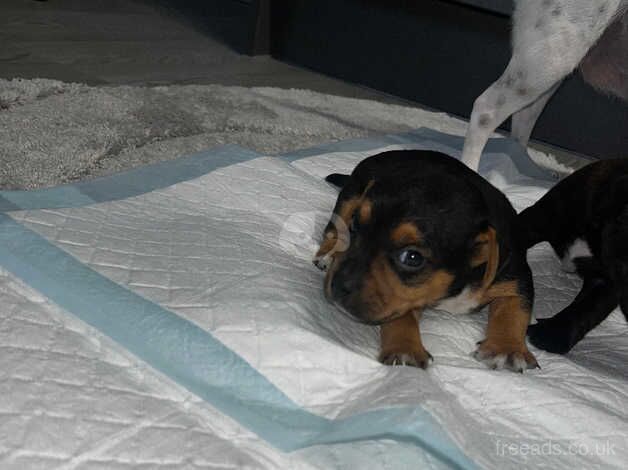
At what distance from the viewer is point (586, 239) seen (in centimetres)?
175

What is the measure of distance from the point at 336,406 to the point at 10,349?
18.3 inches

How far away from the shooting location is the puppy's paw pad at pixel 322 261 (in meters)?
1.61

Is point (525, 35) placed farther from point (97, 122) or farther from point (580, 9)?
point (97, 122)

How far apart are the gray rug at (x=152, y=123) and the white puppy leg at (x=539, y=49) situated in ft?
2.00

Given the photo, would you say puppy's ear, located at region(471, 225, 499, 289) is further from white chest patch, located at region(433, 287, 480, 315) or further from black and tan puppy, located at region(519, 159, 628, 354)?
black and tan puppy, located at region(519, 159, 628, 354)

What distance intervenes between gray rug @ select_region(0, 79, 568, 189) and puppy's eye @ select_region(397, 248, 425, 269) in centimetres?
104

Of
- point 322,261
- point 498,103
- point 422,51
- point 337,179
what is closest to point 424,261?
point 322,261

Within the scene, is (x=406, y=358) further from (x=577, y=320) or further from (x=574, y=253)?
(x=574, y=253)

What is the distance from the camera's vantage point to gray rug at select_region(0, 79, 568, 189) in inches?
87.3

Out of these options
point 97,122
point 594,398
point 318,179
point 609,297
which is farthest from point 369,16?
point 594,398

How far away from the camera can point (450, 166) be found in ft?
5.03

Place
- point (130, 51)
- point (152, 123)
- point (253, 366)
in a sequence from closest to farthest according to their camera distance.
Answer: point (253, 366), point (152, 123), point (130, 51)

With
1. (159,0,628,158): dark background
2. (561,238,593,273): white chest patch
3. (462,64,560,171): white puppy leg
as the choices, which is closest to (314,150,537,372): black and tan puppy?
(561,238,593,273): white chest patch

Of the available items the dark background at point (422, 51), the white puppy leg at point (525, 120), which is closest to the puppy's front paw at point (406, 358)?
the white puppy leg at point (525, 120)
